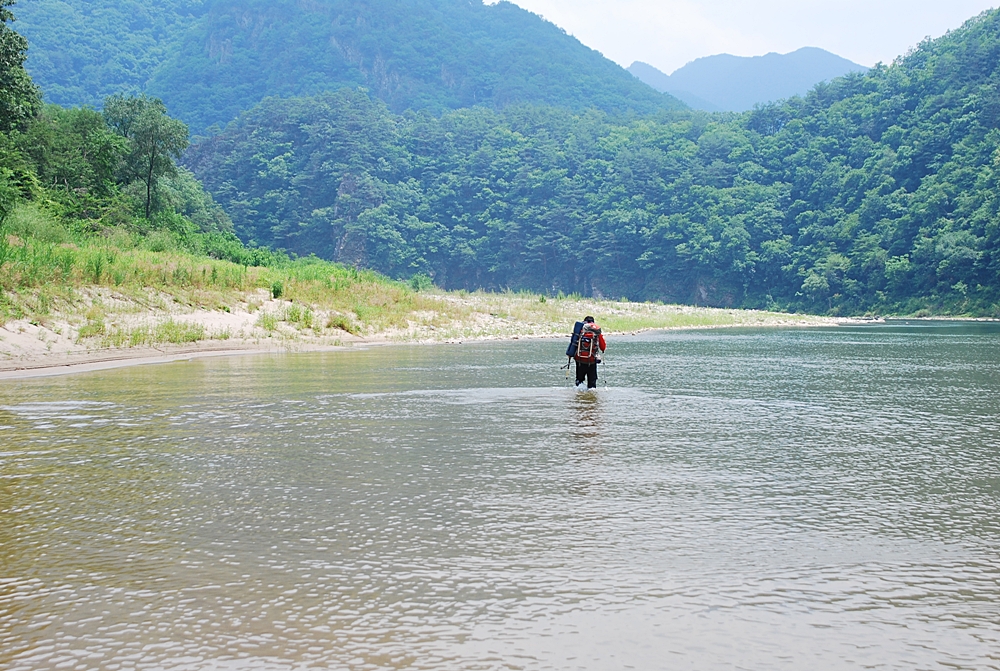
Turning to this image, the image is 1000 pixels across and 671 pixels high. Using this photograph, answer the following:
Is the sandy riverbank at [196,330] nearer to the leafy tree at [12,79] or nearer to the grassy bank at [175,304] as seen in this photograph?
the grassy bank at [175,304]

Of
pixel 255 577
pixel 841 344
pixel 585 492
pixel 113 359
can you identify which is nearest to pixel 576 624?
pixel 255 577

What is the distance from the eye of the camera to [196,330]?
26.2 meters

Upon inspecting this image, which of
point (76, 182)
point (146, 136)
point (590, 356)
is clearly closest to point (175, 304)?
point (590, 356)

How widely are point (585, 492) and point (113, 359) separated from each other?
17.0 metres

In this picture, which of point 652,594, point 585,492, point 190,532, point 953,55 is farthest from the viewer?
point 953,55

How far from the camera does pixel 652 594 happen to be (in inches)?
211

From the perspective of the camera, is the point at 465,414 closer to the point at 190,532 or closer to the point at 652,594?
the point at 190,532

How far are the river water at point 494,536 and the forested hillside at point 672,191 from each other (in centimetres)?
7328

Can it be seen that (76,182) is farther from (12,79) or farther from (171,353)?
(171,353)

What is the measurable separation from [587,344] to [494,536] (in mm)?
10658

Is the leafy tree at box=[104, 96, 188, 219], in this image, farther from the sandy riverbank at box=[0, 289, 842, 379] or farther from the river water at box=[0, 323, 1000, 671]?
the river water at box=[0, 323, 1000, 671]

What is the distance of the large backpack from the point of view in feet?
55.3

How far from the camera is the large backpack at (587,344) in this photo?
16.8 metres

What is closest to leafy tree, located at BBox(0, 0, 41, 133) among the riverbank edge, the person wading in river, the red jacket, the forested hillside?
the riverbank edge
